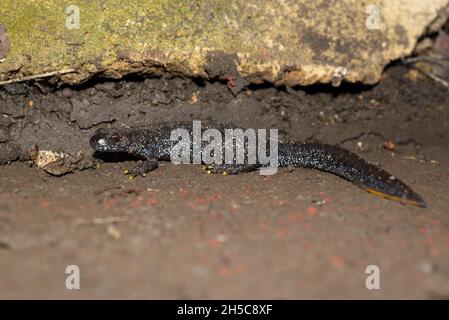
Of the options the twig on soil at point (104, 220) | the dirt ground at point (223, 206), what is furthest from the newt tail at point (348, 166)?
the twig on soil at point (104, 220)

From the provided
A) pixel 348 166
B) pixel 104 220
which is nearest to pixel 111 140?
pixel 104 220

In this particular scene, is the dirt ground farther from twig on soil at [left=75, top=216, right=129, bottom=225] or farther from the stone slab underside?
the stone slab underside

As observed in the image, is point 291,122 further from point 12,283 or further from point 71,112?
point 12,283

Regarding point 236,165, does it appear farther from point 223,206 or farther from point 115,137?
point 115,137

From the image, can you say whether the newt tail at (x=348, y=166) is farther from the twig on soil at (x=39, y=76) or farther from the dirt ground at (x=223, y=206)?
the twig on soil at (x=39, y=76)

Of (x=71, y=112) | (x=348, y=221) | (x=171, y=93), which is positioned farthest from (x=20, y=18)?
(x=348, y=221)
